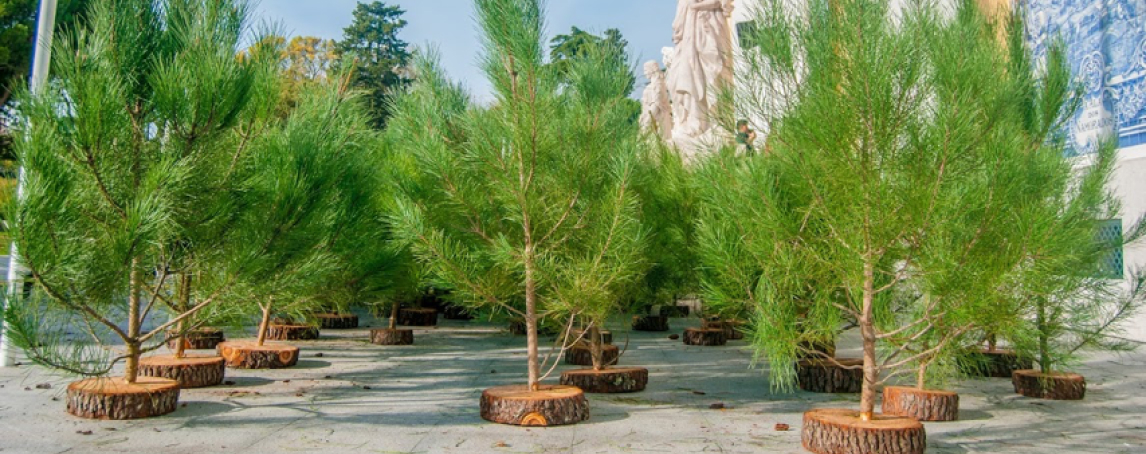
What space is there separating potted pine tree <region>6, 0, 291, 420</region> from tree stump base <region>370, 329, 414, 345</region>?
4394 millimetres

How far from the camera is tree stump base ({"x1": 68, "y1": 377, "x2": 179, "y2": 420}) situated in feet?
15.9

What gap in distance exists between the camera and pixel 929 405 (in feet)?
17.6

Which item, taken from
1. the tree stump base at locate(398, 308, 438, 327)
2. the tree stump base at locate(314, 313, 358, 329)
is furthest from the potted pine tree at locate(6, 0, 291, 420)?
the tree stump base at locate(398, 308, 438, 327)

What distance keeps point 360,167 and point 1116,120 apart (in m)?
8.89

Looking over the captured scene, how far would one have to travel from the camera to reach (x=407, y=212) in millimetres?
5129

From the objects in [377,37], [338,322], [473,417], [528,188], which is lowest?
[473,417]

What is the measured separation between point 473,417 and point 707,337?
550 centimetres

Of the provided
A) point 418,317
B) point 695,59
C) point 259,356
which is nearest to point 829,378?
point 259,356

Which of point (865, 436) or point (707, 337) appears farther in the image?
point (707, 337)

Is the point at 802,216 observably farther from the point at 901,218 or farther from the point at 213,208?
the point at 213,208

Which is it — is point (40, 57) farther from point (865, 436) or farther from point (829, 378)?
point (829, 378)

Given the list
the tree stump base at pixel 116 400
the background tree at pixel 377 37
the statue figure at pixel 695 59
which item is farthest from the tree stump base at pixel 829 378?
the background tree at pixel 377 37

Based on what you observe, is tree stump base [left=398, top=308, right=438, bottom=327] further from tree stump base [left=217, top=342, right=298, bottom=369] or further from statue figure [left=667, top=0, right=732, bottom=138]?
statue figure [left=667, top=0, right=732, bottom=138]

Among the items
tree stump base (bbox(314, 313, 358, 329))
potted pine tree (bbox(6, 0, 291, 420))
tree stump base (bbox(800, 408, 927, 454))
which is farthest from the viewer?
tree stump base (bbox(314, 313, 358, 329))
